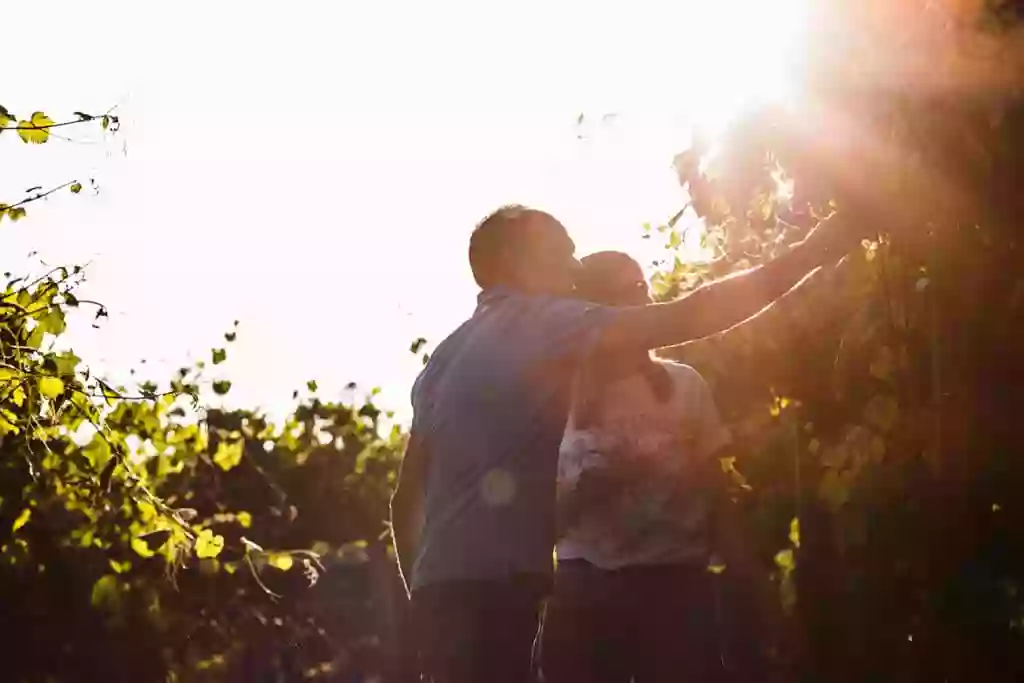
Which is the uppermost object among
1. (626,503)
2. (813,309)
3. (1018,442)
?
(813,309)

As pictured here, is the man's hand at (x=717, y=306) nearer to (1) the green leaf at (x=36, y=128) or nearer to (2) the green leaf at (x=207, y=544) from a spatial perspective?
(1) the green leaf at (x=36, y=128)

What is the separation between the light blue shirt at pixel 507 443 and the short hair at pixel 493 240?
0.19m

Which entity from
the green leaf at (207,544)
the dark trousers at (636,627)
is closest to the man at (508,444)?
the dark trousers at (636,627)

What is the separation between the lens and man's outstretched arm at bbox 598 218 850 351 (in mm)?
3176

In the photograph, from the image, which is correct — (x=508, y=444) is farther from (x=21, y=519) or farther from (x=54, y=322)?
(x=21, y=519)

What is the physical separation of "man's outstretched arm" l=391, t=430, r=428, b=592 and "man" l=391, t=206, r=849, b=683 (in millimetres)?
71

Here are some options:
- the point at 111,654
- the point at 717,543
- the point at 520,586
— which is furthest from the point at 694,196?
the point at 111,654

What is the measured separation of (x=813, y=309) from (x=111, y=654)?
12.7ft

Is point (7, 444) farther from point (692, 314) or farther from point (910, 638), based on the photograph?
point (910, 638)

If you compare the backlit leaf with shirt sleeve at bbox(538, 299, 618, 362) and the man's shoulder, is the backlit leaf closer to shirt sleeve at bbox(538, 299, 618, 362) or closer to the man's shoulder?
the man's shoulder

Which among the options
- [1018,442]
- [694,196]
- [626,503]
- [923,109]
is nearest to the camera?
[923,109]

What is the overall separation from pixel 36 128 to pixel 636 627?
2.15m

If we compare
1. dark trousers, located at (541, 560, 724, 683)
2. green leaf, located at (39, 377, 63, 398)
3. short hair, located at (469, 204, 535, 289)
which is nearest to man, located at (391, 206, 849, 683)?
short hair, located at (469, 204, 535, 289)

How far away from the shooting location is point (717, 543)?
4.62 m
